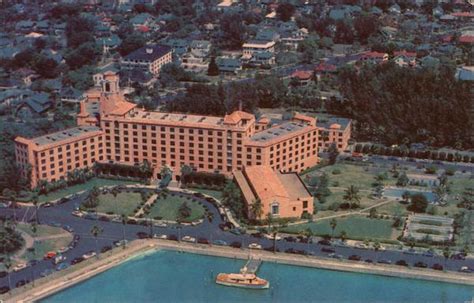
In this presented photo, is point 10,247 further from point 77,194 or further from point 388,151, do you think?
point 388,151

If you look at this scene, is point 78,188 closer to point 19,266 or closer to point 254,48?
point 19,266

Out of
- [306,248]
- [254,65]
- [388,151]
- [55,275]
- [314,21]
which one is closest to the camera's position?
[55,275]

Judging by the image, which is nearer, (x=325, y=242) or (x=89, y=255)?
(x=89, y=255)

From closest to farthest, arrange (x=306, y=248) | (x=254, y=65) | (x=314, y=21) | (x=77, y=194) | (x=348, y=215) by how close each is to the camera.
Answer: (x=306, y=248)
(x=348, y=215)
(x=77, y=194)
(x=254, y=65)
(x=314, y=21)

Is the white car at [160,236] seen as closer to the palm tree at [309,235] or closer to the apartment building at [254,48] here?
the palm tree at [309,235]

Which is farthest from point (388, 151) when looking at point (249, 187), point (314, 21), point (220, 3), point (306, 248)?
point (220, 3)

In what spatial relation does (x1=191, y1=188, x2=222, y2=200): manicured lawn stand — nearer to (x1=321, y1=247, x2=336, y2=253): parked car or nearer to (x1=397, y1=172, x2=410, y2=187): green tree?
(x1=321, y1=247, x2=336, y2=253): parked car

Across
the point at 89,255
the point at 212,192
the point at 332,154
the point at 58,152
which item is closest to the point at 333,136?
the point at 332,154
